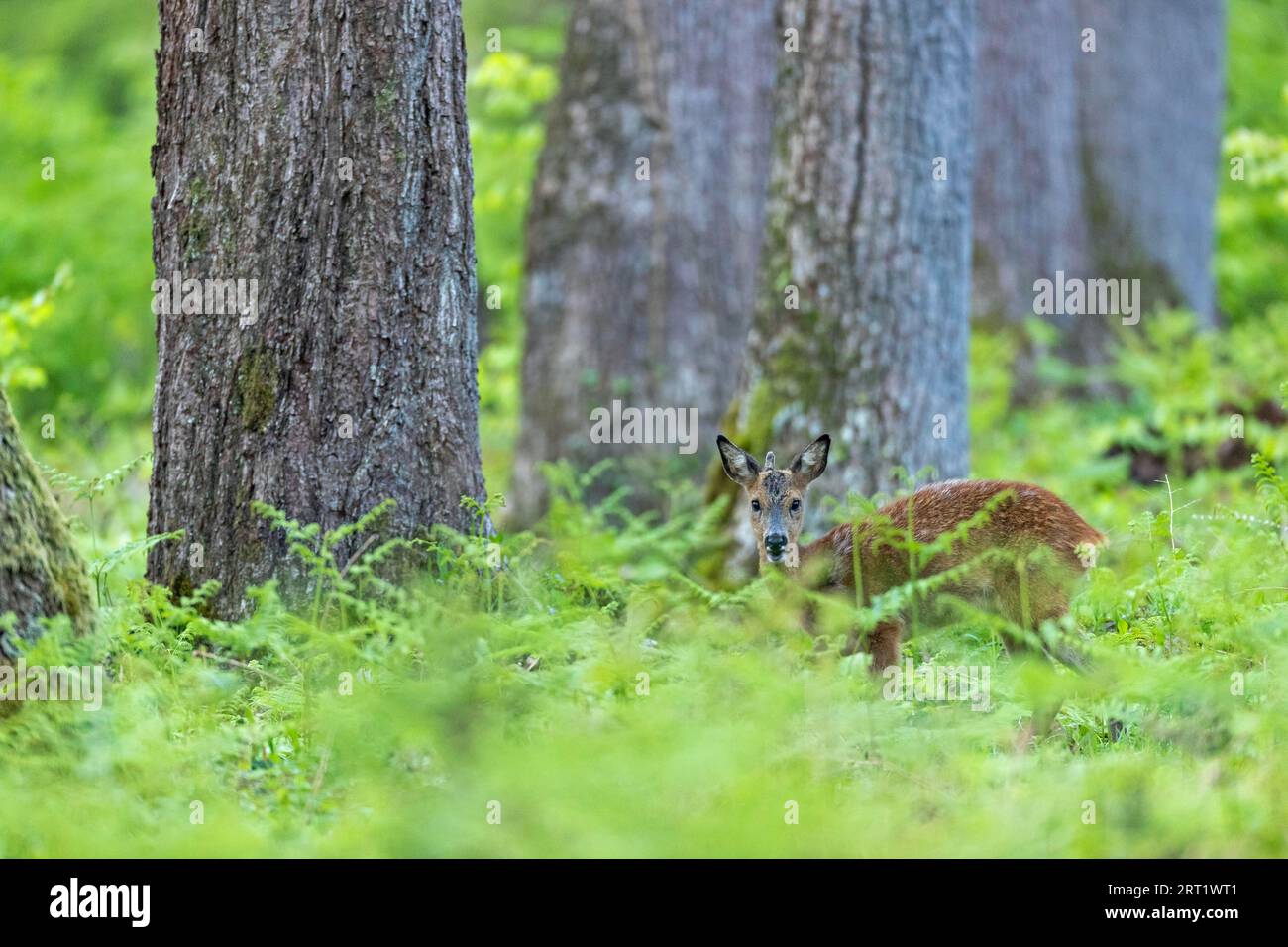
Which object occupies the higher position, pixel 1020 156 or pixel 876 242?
pixel 1020 156

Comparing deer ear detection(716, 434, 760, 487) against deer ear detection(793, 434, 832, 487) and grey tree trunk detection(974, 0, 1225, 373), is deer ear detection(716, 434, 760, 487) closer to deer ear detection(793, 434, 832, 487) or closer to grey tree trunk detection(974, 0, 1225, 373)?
deer ear detection(793, 434, 832, 487)

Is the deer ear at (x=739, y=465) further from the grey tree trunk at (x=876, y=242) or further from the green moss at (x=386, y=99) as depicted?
the green moss at (x=386, y=99)

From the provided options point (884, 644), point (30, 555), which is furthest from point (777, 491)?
point (30, 555)

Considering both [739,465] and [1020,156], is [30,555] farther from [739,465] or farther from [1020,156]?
[1020,156]

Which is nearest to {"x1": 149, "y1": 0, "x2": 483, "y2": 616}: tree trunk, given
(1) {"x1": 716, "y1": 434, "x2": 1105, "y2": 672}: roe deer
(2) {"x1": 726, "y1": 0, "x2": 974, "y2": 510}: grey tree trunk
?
(1) {"x1": 716, "y1": 434, "x2": 1105, "y2": 672}: roe deer

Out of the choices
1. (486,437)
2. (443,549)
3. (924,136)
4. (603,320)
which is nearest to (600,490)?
(603,320)

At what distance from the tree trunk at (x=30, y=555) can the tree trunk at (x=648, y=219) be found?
745 cm

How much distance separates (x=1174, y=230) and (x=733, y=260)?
6.70 meters

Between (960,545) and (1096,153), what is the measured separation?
38.4ft

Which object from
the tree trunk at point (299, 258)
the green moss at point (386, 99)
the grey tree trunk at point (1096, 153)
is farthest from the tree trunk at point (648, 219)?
the green moss at point (386, 99)

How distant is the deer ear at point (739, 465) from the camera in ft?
26.4

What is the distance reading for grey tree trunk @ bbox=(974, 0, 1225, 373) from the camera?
15828 mm

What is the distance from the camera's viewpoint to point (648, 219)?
524 inches

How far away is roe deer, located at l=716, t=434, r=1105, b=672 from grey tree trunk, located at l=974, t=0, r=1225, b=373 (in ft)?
27.4
